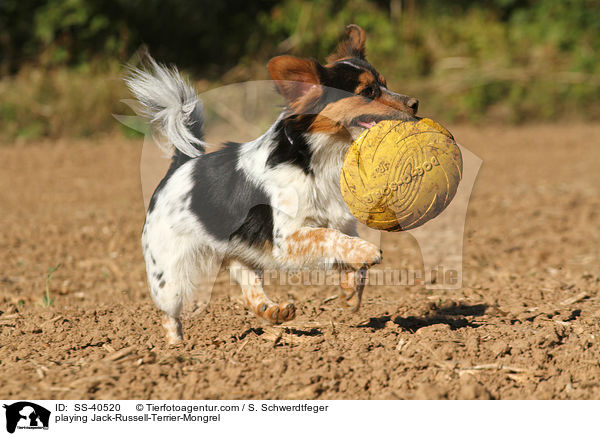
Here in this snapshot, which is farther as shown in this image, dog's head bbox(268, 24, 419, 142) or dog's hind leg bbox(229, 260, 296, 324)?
dog's hind leg bbox(229, 260, 296, 324)

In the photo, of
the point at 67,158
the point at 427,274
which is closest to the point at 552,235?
the point at 427,274

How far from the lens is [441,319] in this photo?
4.48 metres

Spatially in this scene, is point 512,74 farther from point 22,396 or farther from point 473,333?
point 22,396

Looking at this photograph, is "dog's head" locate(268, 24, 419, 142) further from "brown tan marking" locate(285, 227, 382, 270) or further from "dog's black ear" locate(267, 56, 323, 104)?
"brown tan marking" locate(285, 227, 382, 270)

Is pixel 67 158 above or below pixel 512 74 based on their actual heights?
below

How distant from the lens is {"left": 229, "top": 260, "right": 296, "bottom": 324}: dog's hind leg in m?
4.10

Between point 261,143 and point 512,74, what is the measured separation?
12923 mm

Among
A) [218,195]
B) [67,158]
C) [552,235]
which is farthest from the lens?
[67,158]

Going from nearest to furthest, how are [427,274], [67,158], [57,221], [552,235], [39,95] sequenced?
[427,274] < [552,235] < [57,221] < [67,158] < [39,95]

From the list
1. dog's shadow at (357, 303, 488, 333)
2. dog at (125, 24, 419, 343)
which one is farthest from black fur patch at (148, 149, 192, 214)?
dog's shadow at (357, 303, 488, 333)

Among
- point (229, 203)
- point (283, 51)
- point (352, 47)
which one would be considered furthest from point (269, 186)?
point (283, 51)

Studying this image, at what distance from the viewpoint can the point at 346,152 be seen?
396cm

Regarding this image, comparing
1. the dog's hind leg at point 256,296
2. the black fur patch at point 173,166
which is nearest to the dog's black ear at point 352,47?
the black fur patch at point 173,166
